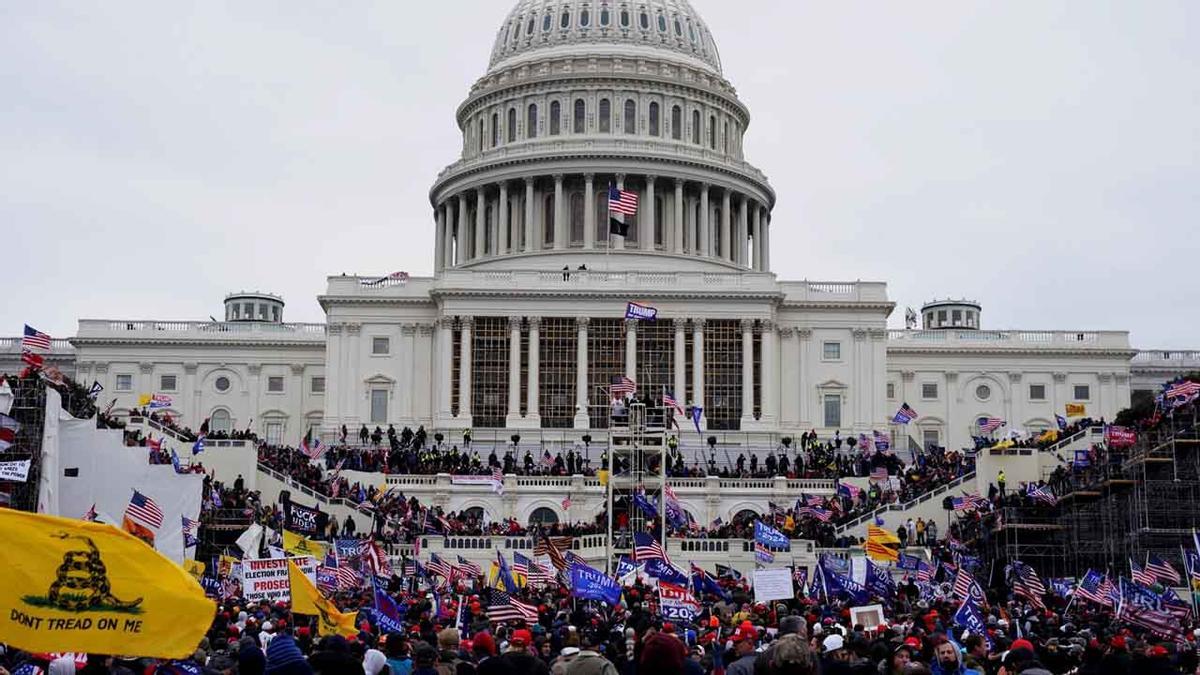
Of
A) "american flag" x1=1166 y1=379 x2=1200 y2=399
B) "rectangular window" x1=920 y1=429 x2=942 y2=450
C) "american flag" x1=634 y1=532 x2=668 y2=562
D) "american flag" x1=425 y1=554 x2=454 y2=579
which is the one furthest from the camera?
"rectangular window" x1=920 y1=429 x2=942 y2=450

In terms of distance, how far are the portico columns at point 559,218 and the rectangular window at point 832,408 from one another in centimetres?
2151

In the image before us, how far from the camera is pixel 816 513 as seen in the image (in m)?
71.1

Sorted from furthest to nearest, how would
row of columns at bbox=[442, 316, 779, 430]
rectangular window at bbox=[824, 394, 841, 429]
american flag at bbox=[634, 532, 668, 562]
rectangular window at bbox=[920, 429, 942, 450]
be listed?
rectangular window at bbox=[920, 429, 942, 450]
rectangular window at bbox=[824, 394, 841, 429]
row of columns at bbox=[442, 316, 779, 430]
american flag at bbox=[634, 532, 668, 562]

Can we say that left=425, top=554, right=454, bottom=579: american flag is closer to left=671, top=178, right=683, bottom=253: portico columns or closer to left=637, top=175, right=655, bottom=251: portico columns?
left=637, top=175, right=655, bottom=251: portico columns

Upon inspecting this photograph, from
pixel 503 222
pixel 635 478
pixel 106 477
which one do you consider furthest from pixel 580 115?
pixel 106 477

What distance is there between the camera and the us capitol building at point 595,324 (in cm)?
9969

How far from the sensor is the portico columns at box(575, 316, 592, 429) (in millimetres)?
97562

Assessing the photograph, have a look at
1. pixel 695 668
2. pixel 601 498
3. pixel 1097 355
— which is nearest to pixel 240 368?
pixel 601 498

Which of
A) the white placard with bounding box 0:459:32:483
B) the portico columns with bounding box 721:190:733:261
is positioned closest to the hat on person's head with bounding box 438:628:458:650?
the white placard with bounding box 0:459:32:483

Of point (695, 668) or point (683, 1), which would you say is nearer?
point (695, 668)

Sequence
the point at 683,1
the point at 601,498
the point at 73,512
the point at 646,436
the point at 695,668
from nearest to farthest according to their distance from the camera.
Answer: the point at 695,668 → the point at 73,512 → the point at 646,436 → the point at 601,498 → the point at 683,1

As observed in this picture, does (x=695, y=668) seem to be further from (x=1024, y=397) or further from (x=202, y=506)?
(x=1024, y=397)

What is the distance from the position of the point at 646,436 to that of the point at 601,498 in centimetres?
1090

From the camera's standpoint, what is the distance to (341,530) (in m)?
72.0
